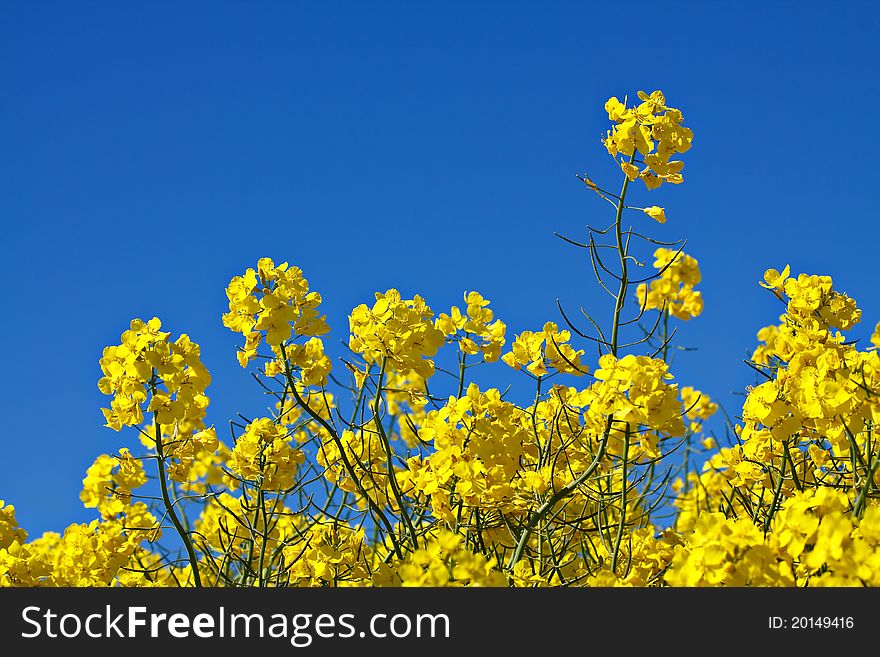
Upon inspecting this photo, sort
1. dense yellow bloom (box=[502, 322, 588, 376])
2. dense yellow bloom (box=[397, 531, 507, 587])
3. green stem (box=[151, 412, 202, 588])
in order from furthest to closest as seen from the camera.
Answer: dense yellow bloom (box=[502, 322, 588, 376]), green stem (box=[151, 412, 202, 588]), dense yellow bloom (box=[397, 531, 507, 587])

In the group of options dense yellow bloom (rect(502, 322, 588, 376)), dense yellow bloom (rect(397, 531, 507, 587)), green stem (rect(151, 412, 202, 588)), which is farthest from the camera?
dense yellow bloom (rect(502, 322, 588, 376))

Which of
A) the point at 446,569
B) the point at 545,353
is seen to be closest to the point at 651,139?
the point at 545,353

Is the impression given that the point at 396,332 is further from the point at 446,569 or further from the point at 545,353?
the point at 446,569

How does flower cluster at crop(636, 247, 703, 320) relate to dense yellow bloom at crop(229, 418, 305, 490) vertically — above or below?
above

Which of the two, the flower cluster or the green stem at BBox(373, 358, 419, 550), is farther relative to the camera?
the flower cluster

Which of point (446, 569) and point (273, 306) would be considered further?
point (273, 306)

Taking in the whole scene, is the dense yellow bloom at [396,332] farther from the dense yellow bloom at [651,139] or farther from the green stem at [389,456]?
the dense yellow bloom at [651,139]

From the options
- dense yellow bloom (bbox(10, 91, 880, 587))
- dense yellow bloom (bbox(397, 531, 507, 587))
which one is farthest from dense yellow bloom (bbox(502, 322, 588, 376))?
dense yellow bloom (bbox(397, 531, 507, 587))

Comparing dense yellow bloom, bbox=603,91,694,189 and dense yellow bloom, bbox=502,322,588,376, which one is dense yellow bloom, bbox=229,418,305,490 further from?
dense yellow bloom, bbox=603,91,694,189

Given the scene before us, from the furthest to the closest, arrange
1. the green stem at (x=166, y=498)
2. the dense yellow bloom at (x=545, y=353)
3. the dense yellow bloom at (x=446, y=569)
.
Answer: the dense yellow bloom at (x=545, y=353)
the green stem at (x=166, y=498)
the dense yellow bloom at (x=446, y=569)

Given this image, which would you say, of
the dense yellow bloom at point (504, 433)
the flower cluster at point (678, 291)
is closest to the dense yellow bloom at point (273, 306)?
the dense yellow bloom at point (504, 433)

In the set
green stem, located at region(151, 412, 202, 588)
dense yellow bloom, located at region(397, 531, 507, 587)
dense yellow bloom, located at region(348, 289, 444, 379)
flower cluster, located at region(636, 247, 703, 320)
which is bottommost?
dense yellow bloom, located at region(397, 531, 507, 587)
